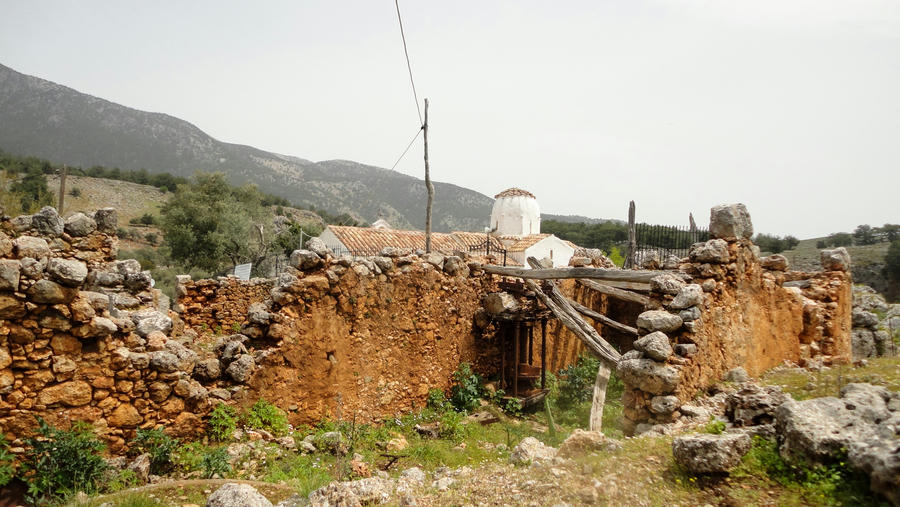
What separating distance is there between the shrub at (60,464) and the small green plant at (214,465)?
0.90 meters

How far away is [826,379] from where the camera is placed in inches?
259

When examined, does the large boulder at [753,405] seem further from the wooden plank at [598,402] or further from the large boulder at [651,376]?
the wooden plank at [598,402]

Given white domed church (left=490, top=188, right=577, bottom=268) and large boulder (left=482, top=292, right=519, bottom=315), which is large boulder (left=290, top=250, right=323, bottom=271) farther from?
white domed church (left=490, top=188, right=577, bottom=268)

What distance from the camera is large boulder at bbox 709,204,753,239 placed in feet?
24.5

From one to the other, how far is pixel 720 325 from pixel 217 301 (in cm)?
1110

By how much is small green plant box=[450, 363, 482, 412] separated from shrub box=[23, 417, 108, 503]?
6254 millimetres

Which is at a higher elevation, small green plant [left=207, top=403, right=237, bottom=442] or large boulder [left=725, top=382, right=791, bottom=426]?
large boulder [left=725, top=382, right=791, bottom=426]

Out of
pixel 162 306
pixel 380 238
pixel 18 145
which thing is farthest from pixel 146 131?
pixel 162 306

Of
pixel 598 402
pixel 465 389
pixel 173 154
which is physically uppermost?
pixel 173 154

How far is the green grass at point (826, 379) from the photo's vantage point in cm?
577

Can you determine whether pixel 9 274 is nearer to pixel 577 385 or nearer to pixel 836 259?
pixel 577 385

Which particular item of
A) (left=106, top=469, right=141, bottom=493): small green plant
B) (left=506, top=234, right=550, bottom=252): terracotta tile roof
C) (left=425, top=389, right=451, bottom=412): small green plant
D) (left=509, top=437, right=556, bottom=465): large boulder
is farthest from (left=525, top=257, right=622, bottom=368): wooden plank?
(left=506, top=234, right=550, bottom=252): terracotta tile roof

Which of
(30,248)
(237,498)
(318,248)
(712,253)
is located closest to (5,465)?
(30,248)

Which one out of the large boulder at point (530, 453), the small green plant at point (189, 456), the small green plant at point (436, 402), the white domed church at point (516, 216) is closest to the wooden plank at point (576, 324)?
the small green plant at point (436, 402)
